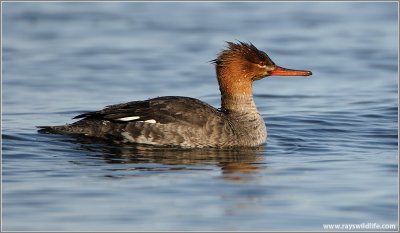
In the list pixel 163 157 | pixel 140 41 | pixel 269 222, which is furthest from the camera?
pixel 140 41

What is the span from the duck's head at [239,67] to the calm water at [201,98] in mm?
1020

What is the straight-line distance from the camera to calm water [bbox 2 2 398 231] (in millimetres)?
6988

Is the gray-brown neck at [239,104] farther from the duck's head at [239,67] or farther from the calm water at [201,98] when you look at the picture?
the calm water at [201,98]

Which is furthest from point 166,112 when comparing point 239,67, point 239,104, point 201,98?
point 201,98

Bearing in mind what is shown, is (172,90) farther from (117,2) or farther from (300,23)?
(117,2)

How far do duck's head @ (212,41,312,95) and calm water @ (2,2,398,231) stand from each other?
1020mm

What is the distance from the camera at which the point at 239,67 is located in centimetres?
1031

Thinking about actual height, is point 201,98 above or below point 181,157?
above

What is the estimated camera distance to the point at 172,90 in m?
14.6

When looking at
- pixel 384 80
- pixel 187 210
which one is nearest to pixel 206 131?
pixel 187 210

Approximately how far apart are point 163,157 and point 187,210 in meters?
2.30

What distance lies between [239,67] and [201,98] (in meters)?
3.65

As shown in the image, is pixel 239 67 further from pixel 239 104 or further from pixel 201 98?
pixel 201 98

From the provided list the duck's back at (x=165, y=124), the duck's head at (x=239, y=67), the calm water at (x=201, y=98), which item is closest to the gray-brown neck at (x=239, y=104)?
the duck's head at (x=239, y=67)
